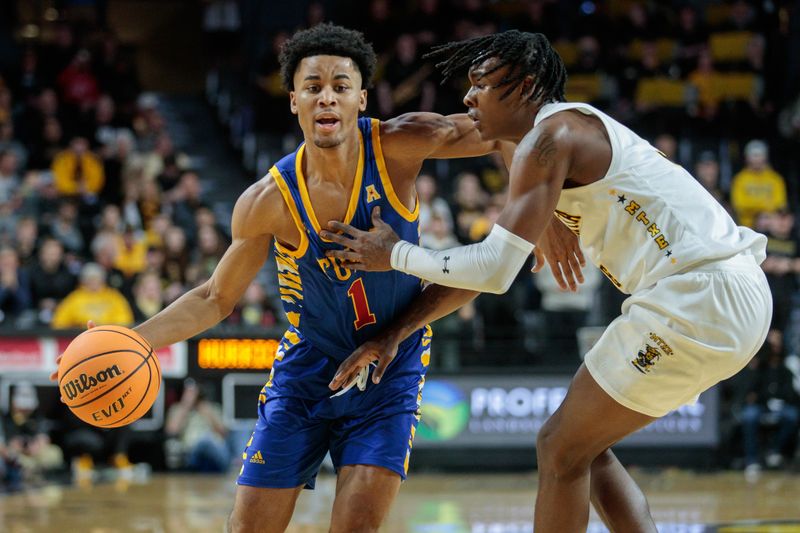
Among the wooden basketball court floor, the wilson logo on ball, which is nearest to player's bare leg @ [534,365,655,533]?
the wilson logo on ball

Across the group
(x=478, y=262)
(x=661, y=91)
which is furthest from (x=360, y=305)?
(x=661, y=91)

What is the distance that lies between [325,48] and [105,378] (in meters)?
1.48

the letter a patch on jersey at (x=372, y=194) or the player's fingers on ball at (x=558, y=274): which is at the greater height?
the letter a patch on jersey at (x=372, y=194)

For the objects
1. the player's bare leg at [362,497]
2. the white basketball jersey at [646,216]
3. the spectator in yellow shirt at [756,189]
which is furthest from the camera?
the spectator in yellow shirt at [756,189]

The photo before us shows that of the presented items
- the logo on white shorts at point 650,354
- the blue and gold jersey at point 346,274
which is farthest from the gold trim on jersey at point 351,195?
the logo on white shorts at point 650,354

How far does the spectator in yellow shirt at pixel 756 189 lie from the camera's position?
1162cm

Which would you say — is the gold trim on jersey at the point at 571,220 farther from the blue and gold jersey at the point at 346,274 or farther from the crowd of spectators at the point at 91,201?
the crowd of spectators at the point at 91,201

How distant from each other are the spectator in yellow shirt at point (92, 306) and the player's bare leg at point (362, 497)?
20.6 feet

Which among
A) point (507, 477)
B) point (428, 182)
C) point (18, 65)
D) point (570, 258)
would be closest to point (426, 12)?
point (428, 182)

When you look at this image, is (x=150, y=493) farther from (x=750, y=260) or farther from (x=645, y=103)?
(x=645, y=103)

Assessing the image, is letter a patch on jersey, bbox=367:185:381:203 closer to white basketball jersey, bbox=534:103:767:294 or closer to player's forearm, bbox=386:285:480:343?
player's forearm, bbox=386:285:480:343

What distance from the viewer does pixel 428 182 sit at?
35.2 ft

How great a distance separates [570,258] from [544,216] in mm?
881

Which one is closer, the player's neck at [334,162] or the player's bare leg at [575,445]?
the player's bare leg at [575,445]
